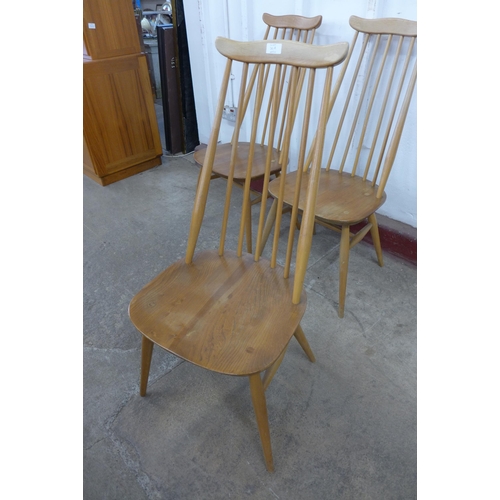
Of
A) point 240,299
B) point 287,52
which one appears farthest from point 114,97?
point 240,299

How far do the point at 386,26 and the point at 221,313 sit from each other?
49.4 inches

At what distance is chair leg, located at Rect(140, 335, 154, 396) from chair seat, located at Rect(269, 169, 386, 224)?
661mm

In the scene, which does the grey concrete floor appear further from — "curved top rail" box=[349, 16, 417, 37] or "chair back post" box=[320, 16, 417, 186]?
"curved top rail" box=[349, 16, 417, 37]

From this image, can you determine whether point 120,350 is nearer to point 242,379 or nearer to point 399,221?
point 242,379

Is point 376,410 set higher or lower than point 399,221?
lower

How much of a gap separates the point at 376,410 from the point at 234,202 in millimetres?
1549

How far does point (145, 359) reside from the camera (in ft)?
3.57

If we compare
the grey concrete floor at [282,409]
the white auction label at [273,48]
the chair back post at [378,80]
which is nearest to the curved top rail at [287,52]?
the white auction label at [273,48]

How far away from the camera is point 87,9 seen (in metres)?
2.03

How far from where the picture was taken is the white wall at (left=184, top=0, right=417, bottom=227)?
1.49 meters

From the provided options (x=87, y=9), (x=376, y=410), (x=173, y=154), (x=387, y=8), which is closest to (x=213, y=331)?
(x=376, y=410)

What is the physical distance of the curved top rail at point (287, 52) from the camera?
796 millimetres

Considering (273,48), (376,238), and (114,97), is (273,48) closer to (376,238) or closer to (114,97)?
(376,238)

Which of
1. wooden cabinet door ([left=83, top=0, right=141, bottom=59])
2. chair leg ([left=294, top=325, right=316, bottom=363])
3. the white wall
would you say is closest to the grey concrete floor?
chair leg ([left=294, top=325, right=316, bottom=363])
